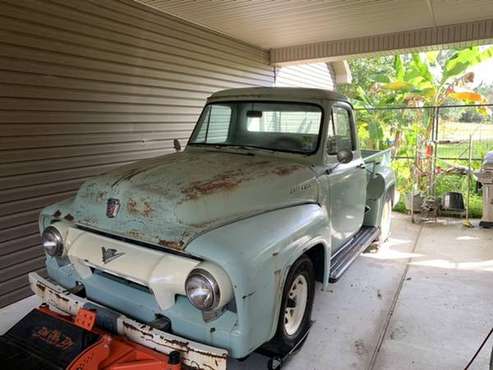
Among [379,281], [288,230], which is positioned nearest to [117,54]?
[288,230]

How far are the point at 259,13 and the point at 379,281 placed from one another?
426cm

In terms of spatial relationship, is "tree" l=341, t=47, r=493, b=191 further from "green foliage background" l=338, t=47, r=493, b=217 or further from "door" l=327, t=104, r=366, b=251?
"door" l=327, t=104, r=366, b=251

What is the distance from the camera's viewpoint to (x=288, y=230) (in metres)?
2.58

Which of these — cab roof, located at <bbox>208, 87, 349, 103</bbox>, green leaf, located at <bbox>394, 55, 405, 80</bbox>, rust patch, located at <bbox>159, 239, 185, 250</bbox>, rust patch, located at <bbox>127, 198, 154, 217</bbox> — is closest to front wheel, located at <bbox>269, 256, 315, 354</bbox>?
rust patch, located at <bbox>159, 239, 185, 250</bbox>

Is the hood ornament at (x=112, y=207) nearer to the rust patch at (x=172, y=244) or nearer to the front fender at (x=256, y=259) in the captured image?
the rust patch at (x=172, y=244)

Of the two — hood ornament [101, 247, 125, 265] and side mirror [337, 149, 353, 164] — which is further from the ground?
side mirror [337, 149, 353, 164]

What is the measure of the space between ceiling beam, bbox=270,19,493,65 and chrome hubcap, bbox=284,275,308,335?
19.8 ft

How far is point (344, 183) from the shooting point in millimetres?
3887

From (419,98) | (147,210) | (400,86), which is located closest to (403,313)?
(147,210)

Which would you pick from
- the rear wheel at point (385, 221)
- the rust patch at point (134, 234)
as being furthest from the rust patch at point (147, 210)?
the rear wheel at point (385, 221)

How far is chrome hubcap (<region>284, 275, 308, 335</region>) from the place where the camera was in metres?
2.84

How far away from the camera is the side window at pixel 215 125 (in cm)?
391

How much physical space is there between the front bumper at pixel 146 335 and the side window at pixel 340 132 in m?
2.20

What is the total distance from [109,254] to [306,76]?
9.68 metres
